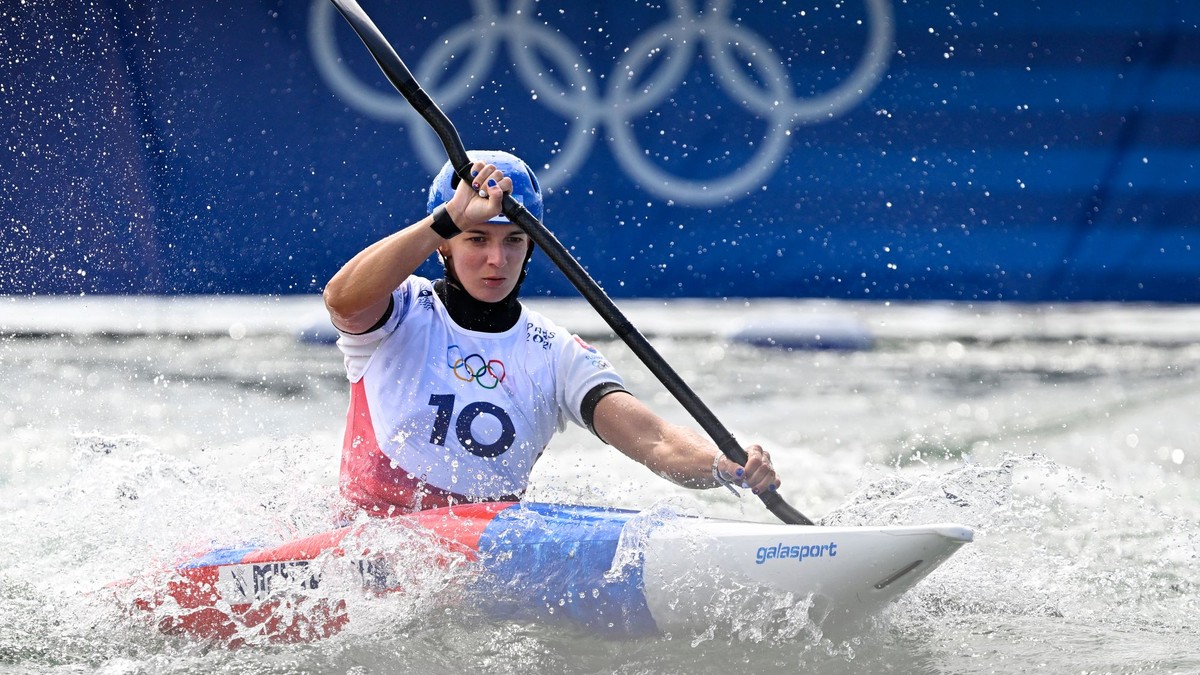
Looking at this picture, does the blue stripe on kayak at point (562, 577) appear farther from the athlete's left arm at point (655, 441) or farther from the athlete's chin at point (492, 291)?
the athlete's chin at point (492, 291)

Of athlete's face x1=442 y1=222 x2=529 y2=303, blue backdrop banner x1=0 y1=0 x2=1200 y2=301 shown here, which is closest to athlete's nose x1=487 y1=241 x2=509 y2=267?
athlete's face x1=442 y1=222 x2=529 y2=303

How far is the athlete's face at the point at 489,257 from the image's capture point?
3.89 meters

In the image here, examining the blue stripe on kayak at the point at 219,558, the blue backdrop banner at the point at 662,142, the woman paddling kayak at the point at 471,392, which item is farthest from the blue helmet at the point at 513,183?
the blue backdrop banner at the point at 662,142

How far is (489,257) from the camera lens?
390cm

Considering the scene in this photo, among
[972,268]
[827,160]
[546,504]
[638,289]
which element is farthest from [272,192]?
[546,504]

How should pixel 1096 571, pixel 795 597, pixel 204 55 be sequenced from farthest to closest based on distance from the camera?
pixel 204 55
pixel 1096 571
pixel 795 597

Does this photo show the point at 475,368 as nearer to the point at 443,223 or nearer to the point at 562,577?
the point at 443,223

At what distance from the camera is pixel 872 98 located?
323 inches

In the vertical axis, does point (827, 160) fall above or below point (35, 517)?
above

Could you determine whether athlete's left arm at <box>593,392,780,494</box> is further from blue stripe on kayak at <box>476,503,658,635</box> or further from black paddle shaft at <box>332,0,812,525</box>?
blue stripe on kayak at <box>476,503,658,635</box>

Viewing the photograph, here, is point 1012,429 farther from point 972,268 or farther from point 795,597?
point 795,597

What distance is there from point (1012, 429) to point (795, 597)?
426 centimetres

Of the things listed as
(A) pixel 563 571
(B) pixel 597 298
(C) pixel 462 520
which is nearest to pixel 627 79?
(B) pixel 597 298

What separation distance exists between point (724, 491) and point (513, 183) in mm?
2725
